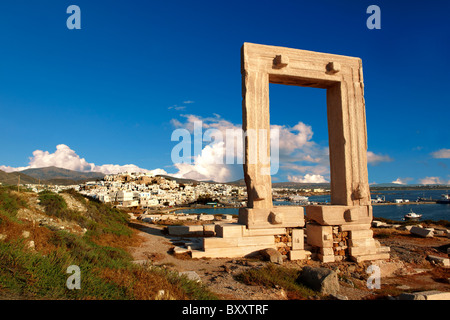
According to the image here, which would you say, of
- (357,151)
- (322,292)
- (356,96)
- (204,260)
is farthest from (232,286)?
(356,96)

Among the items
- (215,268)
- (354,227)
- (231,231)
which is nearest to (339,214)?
(354,227)

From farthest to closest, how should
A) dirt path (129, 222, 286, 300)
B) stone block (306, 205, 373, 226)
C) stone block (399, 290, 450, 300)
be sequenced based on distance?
stone block (306, 205, 373, 226) → dirt path (129, 222, 286, 300) → stone block (399, 290, 450, 300)

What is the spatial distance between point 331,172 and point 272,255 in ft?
13.7

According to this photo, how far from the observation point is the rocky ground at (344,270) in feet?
18.3

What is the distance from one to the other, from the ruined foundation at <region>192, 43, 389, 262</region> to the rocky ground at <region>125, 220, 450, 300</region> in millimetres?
530

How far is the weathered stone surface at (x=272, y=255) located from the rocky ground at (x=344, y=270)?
32 centimetres

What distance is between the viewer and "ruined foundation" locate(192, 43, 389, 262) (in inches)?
344

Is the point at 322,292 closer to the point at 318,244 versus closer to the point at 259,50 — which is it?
the point at 318,244

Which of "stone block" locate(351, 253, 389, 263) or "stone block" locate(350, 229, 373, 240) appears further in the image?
"stone block" locate(350, 229, 373, 240)

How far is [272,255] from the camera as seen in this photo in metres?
8.12

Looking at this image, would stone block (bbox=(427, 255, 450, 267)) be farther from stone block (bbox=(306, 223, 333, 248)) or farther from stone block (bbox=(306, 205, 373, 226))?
stone block (bbox=(306, 223, 333, 248))

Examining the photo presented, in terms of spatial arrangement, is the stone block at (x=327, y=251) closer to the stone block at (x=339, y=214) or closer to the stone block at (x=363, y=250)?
the stone block at (x=363, y=250)

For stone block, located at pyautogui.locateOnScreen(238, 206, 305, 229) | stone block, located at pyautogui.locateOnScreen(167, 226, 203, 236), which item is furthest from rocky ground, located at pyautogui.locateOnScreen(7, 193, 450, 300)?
stone block, located at pyautogui.locateOnScreen(238, 206, 305, 229)

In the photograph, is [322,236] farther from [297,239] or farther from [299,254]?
[299,254]
